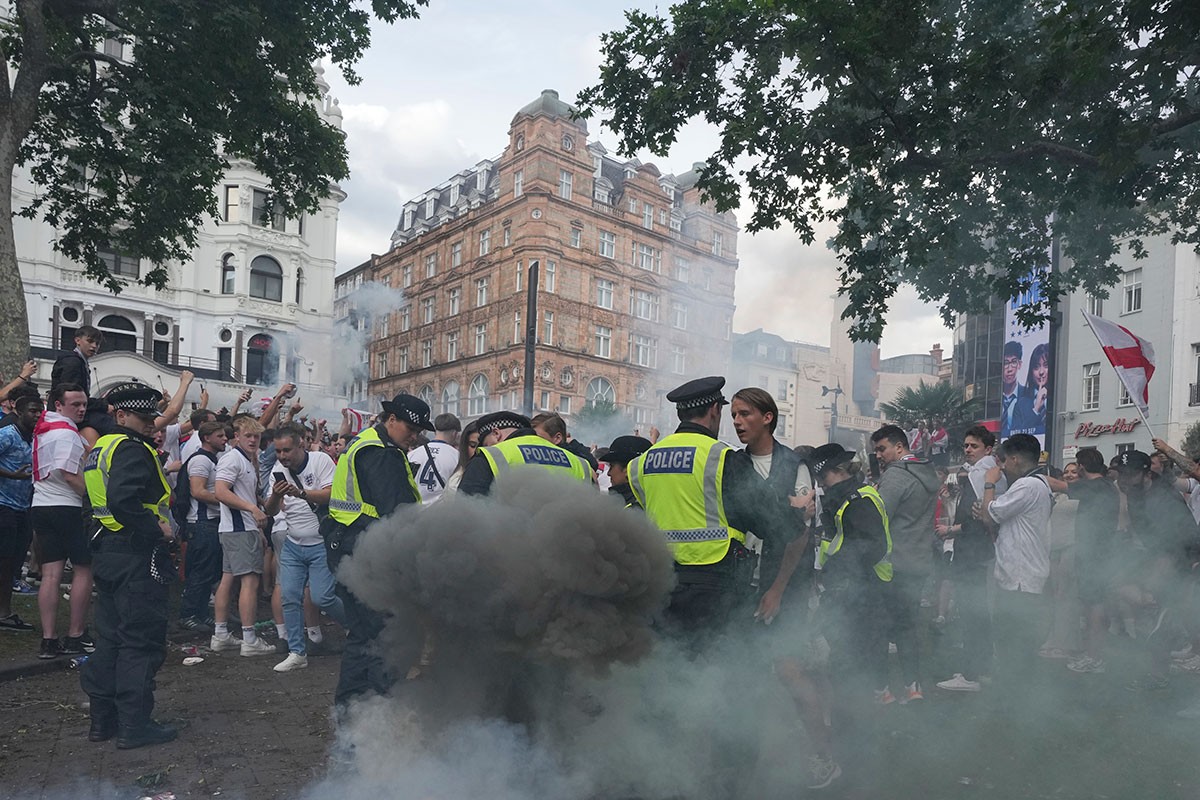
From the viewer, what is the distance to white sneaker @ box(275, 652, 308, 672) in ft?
21.9

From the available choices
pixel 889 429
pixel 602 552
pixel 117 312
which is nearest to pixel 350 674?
pixel 602 552

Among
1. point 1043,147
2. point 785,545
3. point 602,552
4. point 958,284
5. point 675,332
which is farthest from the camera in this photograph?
point 675,332

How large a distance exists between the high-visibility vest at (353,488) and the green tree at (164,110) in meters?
7.29

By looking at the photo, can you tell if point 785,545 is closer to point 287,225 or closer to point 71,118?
point 71,118

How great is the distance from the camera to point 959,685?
676 cm

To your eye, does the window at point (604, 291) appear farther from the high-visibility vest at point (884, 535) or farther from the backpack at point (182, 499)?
the high-visibility vest at point (884, 535)

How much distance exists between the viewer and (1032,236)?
1190 centimetres

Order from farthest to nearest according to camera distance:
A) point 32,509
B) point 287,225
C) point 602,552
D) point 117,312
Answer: point 287,225, point 117,312, point 32,509, point 602,552

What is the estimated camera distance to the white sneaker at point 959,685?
674 cm

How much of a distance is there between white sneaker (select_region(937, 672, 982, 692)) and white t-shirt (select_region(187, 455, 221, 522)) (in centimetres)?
623

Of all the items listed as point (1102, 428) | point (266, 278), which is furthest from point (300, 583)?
point (266, 278)

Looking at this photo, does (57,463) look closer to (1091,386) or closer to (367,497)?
(367,497)

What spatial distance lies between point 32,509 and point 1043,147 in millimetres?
9420

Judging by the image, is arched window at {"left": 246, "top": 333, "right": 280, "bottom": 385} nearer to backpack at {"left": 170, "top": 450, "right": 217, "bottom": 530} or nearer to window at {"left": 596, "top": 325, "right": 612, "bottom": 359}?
window at {"left": 596, "top": 325, "right": 612, "bottom": 359}
